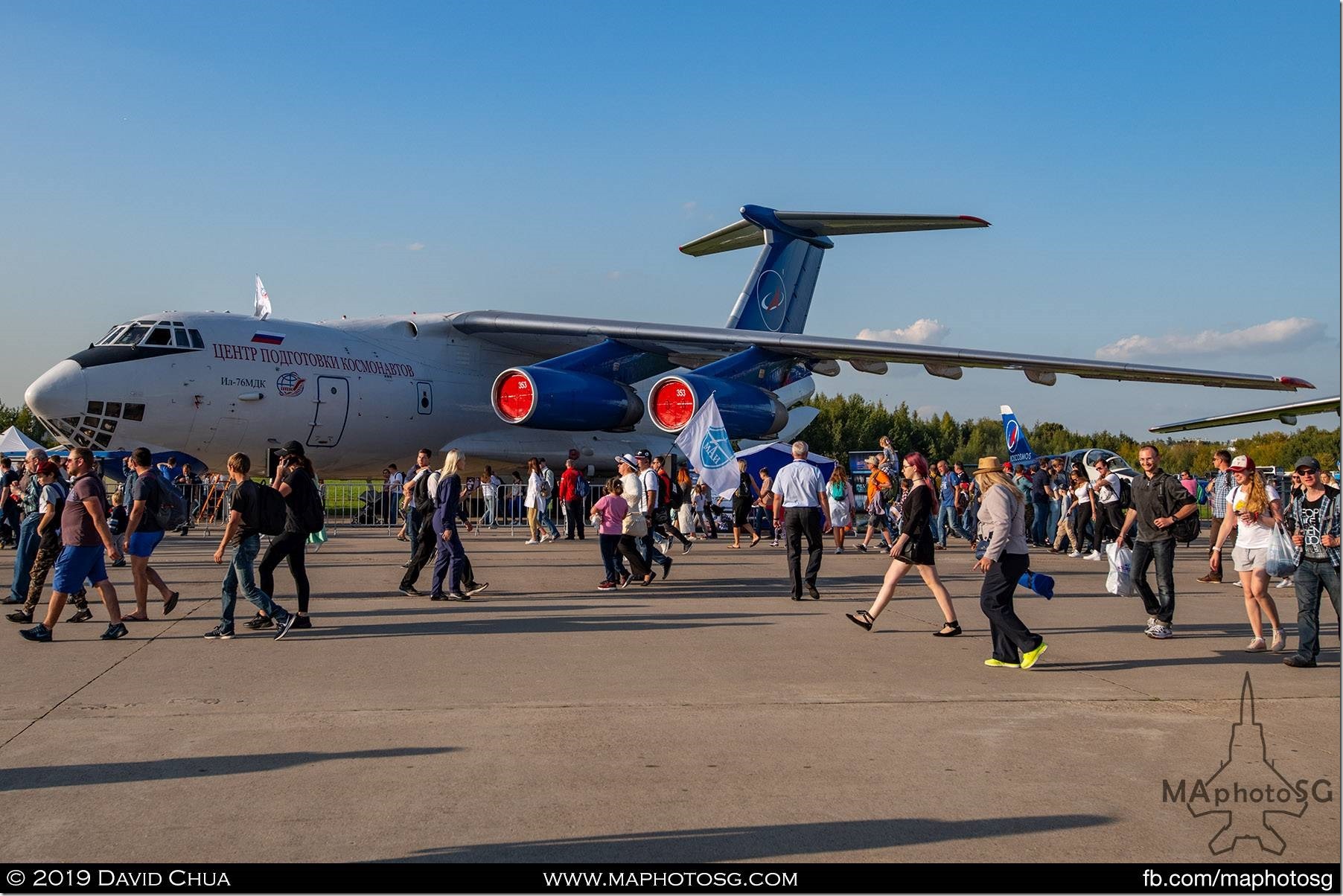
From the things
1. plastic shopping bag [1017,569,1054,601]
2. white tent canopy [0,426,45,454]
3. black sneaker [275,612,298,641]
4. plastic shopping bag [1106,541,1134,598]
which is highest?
white tent canopy [0,426,45,454]

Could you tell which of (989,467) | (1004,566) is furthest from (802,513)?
(1004,566)

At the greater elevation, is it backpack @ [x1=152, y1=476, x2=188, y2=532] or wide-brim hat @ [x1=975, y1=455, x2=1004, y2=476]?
wide-brim hat @ [x1=975, y1=455, x2=1004, y2=476]

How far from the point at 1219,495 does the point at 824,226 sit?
11629 millimetres

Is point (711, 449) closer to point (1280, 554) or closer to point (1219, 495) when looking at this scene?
point (1219, 495)

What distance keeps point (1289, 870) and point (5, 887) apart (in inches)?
150

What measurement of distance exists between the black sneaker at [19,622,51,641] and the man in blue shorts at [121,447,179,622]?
831mm

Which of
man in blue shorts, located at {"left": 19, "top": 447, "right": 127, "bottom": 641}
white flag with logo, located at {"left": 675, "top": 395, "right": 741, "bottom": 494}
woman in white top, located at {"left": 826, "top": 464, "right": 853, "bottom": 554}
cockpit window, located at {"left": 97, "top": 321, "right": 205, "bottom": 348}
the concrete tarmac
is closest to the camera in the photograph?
the concrete tarmac

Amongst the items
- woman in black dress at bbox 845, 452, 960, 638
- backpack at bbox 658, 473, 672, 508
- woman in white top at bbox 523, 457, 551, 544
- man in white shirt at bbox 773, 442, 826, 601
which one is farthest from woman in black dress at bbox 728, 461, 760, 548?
woman in black dress at bbox 845, 452, 960, 638

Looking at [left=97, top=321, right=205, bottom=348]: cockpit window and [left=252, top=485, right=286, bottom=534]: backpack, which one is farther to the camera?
[left=97, top=321, right=205, bottom=348]: cockpit window

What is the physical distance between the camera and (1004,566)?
7.19m

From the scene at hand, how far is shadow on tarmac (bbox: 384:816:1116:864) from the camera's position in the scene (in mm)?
3566

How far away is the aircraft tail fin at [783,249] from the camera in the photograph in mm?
24922

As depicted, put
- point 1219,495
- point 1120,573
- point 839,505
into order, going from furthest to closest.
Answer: point 839,505, point 1219,495, point 1120,573

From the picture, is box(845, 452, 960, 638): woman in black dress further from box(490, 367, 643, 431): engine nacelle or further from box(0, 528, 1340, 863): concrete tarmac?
box(490, 367, 643, 431): engine nacelle
